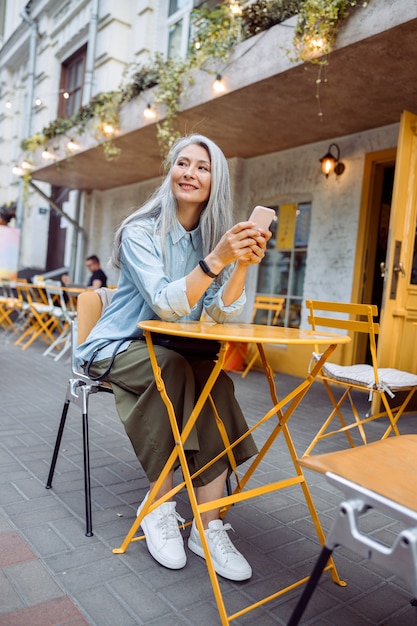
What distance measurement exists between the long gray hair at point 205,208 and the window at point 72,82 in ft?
32.5

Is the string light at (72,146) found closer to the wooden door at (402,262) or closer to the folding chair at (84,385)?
the wooden door at (402,262)

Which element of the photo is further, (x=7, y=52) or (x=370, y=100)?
(x=7, y=52)

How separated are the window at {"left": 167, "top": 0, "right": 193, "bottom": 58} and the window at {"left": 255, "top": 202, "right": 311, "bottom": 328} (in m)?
3.69

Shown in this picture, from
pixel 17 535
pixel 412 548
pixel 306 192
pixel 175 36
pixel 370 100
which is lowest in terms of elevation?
pixel 17 535

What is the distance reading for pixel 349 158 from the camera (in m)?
5.80

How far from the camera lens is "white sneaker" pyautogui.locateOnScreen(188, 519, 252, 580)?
1675 millimetres

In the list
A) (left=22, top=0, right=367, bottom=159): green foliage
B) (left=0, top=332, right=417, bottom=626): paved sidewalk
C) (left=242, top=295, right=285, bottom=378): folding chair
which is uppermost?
(left=22, top=0, right=367, bottom=159): green foliage

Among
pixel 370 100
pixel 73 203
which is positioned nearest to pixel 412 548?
pixel 370 100

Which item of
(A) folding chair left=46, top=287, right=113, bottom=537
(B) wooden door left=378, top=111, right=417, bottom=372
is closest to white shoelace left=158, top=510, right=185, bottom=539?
(A) folding chair left=46, top=287, right=113, bottom=537

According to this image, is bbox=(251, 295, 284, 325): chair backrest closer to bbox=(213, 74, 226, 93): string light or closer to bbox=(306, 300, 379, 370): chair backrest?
bbox=(213, 74, 226, 93): string light

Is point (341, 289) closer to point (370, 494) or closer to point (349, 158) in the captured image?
point (349, 158)

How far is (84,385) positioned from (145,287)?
59 centimetres

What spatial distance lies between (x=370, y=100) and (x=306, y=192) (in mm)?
1786

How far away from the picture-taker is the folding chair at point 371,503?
88 centimetres
